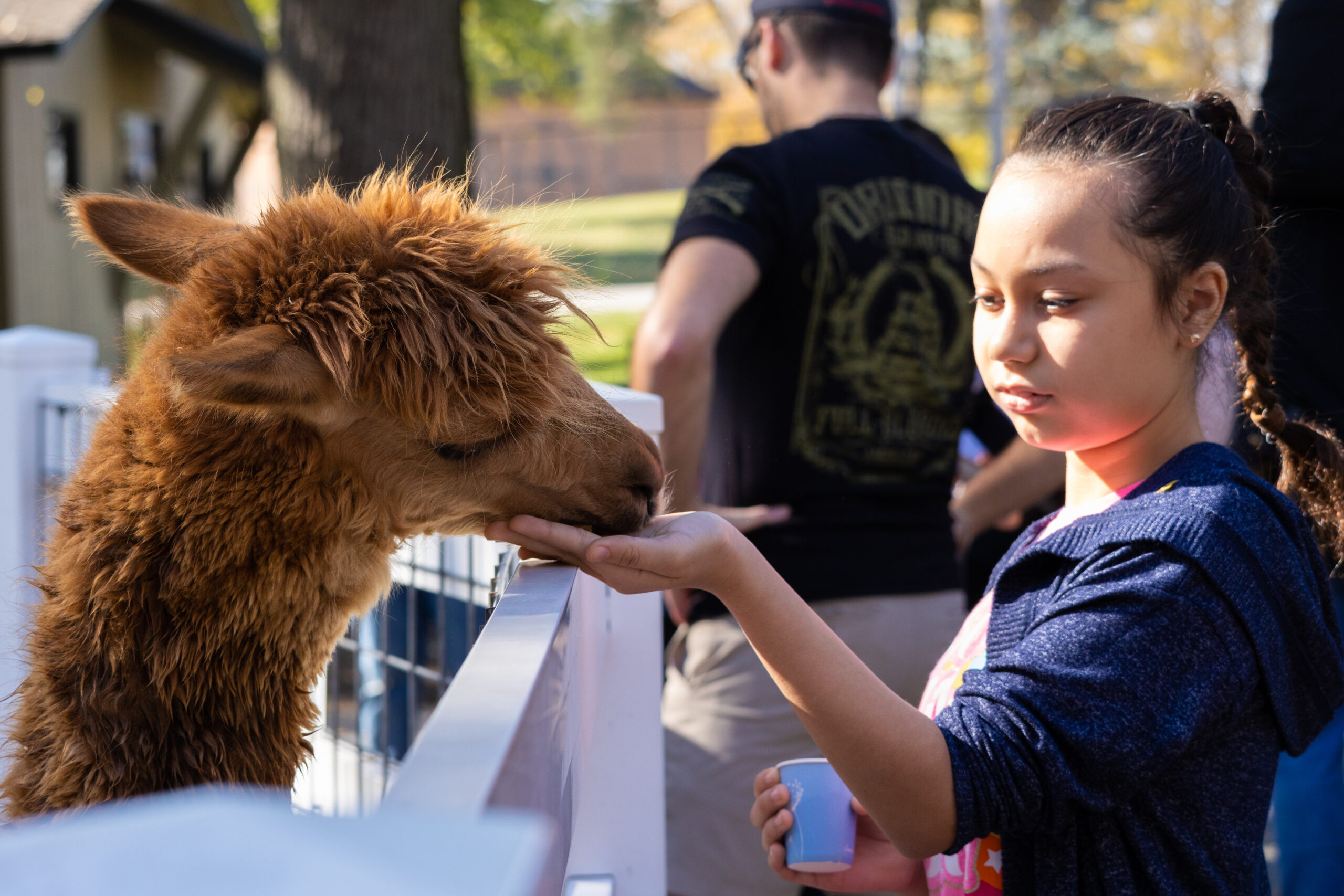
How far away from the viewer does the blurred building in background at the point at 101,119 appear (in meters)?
14.0

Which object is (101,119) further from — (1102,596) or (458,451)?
(1102,596)

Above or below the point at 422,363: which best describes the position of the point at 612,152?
above

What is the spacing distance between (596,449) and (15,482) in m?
3.29

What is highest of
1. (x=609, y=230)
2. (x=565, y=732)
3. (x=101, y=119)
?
(x=609, y=230)

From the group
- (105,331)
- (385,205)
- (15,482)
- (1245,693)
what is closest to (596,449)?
(385,205)

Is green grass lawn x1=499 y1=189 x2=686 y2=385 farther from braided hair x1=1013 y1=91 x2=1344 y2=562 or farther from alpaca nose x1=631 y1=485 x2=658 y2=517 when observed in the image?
braided hair x1=1013 y1=91 x2=1344 y2=562

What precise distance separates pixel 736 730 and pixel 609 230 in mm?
26698

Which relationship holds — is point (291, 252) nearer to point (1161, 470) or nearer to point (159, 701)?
point (159, 701)

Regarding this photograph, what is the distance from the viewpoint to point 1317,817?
3.46 meters

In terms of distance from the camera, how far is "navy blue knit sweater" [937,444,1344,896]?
141cm

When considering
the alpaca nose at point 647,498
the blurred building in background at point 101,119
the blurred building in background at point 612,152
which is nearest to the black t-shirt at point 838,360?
the alpaca nose at point 647,498

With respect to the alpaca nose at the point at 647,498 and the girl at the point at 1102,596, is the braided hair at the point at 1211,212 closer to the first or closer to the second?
the girl at the point at 1102,596

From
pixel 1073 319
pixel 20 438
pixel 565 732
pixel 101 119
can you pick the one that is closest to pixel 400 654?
pixel 20 438

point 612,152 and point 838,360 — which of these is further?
point 612,152
